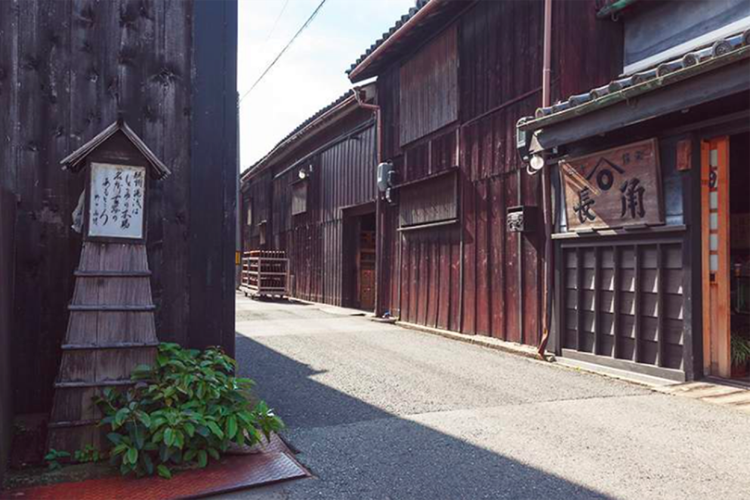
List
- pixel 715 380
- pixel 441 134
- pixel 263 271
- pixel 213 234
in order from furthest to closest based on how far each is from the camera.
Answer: pixel 263 271 → pixel 441 134 → pixel 715 380 → pixel 213 234

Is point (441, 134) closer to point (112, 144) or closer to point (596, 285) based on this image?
point (596, 285)

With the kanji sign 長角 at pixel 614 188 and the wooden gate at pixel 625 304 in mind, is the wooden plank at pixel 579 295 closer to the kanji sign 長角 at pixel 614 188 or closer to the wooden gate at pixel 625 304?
the wooden gate at pixel 625 304

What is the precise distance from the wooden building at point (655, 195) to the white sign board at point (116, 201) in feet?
16.1

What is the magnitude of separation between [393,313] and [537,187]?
576cm

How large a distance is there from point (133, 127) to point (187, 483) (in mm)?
2678

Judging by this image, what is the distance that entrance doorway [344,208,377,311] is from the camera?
16156 millimetres

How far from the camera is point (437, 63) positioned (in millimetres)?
10953

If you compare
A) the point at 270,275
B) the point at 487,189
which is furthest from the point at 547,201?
the point at 270,275

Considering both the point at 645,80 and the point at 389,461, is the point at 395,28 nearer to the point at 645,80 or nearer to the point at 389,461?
the point at 645,80

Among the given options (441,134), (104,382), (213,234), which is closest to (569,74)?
(441,134)

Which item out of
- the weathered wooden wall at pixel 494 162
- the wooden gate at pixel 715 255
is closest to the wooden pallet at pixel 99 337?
the wooden gate at pixel 715 255

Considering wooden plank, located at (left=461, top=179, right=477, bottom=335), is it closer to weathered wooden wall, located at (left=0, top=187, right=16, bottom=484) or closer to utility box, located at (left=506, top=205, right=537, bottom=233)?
utility box, located at (left=506, top=205, right=537, bottom=233)

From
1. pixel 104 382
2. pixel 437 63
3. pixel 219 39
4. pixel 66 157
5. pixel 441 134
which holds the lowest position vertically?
pixel 104 382

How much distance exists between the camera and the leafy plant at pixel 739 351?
5824 millimetres
